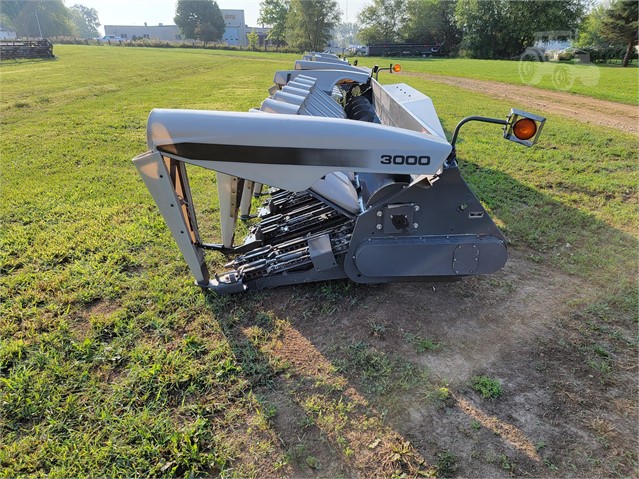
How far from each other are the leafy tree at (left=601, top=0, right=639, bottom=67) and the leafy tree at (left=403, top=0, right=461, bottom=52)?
20071mm

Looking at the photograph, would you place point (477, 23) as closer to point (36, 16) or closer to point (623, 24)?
point (623, 24)

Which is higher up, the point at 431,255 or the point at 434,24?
the point at 434,24

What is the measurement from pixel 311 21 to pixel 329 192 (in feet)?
182

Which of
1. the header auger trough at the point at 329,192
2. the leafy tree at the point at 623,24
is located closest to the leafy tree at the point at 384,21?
the leafy tree at the point at 623,24

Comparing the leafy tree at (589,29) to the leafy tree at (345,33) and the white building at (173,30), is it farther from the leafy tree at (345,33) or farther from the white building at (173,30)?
the white building at (173,30)

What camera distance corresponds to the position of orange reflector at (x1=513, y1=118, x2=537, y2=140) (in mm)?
2196

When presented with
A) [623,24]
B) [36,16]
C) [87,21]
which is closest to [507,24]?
[623,24]

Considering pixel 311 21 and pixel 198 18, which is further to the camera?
pixel 198 18

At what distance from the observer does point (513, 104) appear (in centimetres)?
1133

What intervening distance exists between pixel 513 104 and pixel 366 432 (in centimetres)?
1177

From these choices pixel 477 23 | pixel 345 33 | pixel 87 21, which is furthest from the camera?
pixel 345 33

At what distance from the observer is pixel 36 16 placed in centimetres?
7456

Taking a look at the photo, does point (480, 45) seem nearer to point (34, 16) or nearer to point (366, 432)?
point (366, 432)

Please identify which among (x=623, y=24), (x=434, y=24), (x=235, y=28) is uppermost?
(x=235, y=28)
